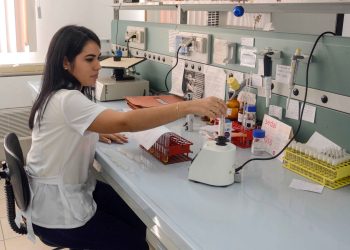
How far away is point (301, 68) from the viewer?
144 centimetres

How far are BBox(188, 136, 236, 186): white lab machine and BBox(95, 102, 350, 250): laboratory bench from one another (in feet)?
0.08

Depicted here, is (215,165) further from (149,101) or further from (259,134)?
(149,101)

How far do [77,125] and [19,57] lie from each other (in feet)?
7.75

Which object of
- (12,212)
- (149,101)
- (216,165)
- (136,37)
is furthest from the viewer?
(136,37)

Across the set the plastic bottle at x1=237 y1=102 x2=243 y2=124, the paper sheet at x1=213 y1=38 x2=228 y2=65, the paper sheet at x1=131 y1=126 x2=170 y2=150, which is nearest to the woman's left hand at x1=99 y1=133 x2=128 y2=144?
the paper sheet at x1=131 y1=126 x2=170 y2=150

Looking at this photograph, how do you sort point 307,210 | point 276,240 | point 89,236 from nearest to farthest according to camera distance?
point 276,240, point 307,210, point 89,236

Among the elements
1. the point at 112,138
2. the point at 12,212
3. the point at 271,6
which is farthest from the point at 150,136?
the point at 271,6

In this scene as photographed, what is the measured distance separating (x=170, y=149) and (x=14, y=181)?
0.56m

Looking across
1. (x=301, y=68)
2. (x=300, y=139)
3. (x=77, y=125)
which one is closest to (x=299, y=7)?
(x=301, y=68)

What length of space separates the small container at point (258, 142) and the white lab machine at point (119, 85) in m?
0.96

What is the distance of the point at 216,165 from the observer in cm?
117

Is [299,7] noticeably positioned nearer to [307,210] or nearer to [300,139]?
[300,139]

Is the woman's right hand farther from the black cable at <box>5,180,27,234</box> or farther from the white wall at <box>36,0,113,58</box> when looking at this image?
the white wall at <box>36,0,113,58</box>

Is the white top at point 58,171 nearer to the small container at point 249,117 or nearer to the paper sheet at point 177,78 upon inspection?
the small container at point 249,117
